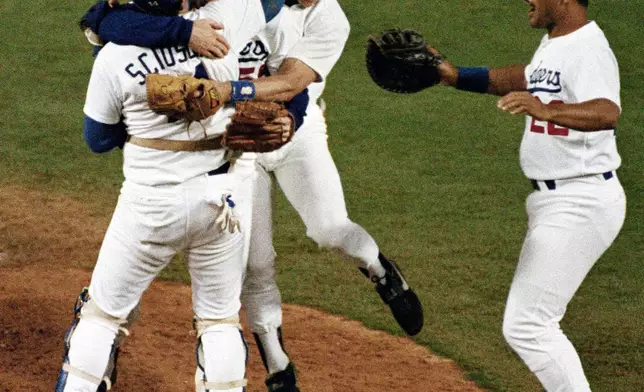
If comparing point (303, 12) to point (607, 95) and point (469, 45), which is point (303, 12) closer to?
point (607, 95)

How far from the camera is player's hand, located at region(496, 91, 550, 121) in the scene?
470 centimetres

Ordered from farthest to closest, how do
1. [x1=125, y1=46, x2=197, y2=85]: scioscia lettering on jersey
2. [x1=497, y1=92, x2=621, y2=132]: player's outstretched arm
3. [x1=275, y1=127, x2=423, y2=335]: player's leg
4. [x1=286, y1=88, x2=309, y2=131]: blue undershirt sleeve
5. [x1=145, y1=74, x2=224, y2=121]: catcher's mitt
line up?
[x1=275, y1=127, x2=423, y2=335]: player's leg → [x1=286, y1=88, x2=309, y2=131]: blue undershirt sleeve → [x1=497, y1=92, x2=621, y2=132]: player's outstretched arm → [x1=125, y1=46, x2=197, y2=85]: scioscia lettering on jersey → [x1=145, y1=74, x2=224, y2=121]: catcher's mitt

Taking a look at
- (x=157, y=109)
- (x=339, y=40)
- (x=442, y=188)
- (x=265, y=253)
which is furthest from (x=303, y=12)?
(x=442, y=188)

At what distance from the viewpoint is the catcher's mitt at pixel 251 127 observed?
14.9 ft

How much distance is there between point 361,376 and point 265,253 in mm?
968

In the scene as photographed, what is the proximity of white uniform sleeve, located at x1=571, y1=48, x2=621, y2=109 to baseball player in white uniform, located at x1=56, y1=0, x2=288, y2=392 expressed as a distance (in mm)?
1351

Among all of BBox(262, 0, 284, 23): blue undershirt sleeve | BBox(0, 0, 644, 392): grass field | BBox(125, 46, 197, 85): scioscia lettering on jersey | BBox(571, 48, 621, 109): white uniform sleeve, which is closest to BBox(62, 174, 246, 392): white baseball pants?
BBox(125, 46, 197, 85): scioscia lettering on jersey

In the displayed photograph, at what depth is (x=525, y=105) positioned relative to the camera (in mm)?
4703

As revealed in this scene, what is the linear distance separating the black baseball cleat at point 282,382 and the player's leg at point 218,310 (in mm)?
897

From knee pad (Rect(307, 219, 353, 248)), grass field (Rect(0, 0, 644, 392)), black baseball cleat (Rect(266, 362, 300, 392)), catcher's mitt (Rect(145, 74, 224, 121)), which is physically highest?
catcher's mitt (Rect(145, 74, 224, 121))

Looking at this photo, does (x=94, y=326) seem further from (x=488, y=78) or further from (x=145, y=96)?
(x=488, y=78)

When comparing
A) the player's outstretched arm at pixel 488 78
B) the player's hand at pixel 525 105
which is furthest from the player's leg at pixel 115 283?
the player's outstretched arm at pixel 488 78

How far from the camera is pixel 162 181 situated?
14.7 ft

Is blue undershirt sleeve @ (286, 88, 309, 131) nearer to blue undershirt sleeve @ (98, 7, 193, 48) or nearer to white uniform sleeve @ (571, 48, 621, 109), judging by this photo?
blue undershirt sleeve @ (98, 7, 193, 48)
